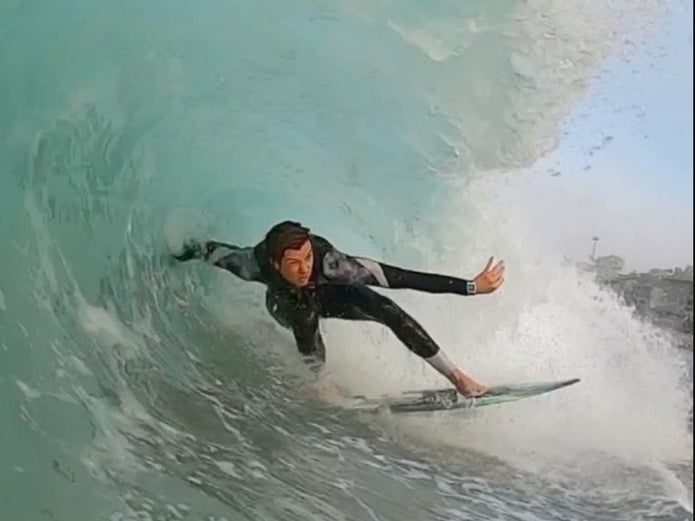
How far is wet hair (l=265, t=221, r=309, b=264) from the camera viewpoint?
1.39m

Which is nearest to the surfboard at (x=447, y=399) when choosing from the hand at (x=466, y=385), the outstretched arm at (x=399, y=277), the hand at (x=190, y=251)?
the hand at (x=466, y=385)

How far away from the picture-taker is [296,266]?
55.1 inches

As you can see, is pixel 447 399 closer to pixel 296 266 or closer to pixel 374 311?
pixel 374 311

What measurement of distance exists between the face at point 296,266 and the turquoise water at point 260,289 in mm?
47

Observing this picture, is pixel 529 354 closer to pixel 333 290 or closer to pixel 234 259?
pixel 333 290

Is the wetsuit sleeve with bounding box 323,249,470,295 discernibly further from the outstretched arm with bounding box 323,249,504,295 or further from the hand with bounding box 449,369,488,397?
the hand with bounding box 449,369,488,397

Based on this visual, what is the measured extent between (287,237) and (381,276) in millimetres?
142

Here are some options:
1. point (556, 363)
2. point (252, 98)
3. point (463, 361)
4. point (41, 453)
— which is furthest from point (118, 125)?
point (556, 363)

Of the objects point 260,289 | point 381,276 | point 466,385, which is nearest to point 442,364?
point 466,385

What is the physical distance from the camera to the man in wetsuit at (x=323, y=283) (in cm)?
137

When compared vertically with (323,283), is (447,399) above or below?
below

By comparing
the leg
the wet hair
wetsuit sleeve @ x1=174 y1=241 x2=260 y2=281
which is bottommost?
the leg

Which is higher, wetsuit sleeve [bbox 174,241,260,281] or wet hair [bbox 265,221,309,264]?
wet hair [bbox 265,221,309,264]

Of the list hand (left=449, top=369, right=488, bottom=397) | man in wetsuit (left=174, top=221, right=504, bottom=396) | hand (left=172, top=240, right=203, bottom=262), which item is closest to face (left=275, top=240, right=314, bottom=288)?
man in wetsuit (left=174, top=221, right=504, bottom=396)
